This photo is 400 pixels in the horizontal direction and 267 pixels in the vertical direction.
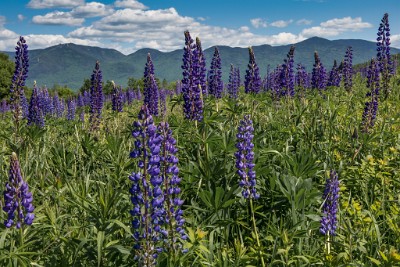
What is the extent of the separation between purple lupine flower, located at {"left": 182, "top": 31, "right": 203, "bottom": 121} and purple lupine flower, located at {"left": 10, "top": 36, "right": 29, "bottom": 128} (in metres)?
2.80

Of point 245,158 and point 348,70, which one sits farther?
point 348,70

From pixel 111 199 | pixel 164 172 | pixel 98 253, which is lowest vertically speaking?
pixel 98 253

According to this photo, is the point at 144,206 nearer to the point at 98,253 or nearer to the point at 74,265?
the point at 98,253

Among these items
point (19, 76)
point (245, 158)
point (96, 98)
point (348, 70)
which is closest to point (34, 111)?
point (96, 98)

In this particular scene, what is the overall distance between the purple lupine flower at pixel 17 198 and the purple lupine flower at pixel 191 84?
2885 millimetres

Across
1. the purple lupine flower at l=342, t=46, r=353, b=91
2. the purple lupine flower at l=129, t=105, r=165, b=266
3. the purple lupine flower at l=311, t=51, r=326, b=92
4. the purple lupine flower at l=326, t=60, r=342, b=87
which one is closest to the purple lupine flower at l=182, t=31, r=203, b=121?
the purple lupine flower at l=129, t=105, r=165, b=266

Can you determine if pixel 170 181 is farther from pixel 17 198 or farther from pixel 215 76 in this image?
pixel 215 76

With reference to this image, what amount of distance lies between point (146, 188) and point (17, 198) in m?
0.99

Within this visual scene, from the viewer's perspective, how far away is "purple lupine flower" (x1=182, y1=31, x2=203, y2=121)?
5.33 m

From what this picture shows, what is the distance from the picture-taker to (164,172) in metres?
2.67

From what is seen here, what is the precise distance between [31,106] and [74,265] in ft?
19.0

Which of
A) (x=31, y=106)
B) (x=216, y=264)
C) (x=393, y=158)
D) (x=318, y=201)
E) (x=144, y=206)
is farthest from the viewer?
(x=31, y=106)

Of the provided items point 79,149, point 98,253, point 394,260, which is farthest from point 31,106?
point 394,260

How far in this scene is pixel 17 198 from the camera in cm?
273
